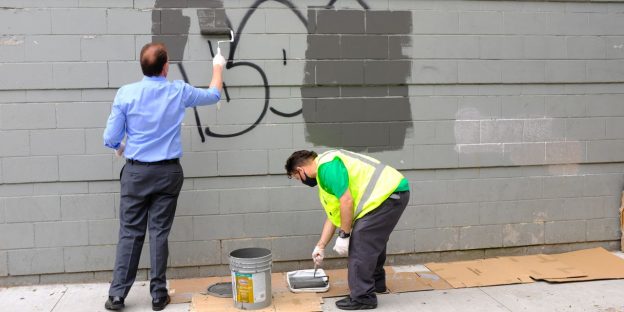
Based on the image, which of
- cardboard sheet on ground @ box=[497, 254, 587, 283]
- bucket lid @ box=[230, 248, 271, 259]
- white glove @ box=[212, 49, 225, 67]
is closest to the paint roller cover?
white glove @ box=[212, 49, 225, 67]

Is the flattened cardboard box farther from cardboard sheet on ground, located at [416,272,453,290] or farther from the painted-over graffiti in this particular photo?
the painted-over graffiti

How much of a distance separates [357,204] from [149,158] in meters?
1.51

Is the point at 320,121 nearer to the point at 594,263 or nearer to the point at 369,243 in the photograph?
the point at 369,243

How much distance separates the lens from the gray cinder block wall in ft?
15.9

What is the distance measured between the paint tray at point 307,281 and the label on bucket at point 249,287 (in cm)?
47

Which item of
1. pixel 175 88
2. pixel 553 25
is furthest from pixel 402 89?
pixel 175 88

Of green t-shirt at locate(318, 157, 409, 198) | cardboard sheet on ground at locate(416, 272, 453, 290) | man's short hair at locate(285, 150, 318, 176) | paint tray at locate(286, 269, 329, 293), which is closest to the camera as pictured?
green t-shirt at locate(318, 157, 409, 198)

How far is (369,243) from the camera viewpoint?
166 inches

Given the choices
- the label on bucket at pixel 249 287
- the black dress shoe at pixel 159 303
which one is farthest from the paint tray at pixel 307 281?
the black dress shoe at pixel 159 303

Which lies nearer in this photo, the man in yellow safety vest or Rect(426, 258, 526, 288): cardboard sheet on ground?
the man in yellow safety vest

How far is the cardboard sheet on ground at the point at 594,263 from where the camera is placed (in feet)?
16.3

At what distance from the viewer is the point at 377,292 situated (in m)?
4.68

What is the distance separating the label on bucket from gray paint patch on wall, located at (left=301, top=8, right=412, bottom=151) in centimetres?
140

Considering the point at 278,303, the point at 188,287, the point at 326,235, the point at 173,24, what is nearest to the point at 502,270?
the point at 326,235
